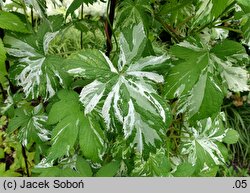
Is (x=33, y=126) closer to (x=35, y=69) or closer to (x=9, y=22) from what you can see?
(x=35, y=69)

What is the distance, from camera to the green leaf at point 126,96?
839 millimetres

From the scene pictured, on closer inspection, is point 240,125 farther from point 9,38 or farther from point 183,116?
point 9,38

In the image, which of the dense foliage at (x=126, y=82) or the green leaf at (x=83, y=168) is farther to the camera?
the green leaf at (x=83, y=168)

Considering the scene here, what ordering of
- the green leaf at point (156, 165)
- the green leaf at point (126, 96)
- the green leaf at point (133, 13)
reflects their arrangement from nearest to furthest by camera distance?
the green leaf at point (126, 96) → the green leaf at point (133, 13) → the green leaf at point (156, 165)

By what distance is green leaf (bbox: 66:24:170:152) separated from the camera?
2.75 feet

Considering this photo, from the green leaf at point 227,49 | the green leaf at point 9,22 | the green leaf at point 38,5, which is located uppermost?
the green leaf at point 38,5

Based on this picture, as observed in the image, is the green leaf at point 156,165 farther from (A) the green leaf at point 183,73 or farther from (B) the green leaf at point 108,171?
(A) the green leaf at point 183,73

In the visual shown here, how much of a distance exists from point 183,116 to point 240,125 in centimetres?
150

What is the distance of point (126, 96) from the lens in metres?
0.84

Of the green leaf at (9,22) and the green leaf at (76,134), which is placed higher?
the green leaf at (9,22)

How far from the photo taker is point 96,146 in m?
0.92

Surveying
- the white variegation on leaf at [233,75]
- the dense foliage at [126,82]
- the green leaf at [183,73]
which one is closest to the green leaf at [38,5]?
the dense foliage at [126,82]

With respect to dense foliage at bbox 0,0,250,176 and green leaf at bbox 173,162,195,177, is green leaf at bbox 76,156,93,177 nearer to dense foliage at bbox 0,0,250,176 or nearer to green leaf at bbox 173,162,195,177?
dense foliage at bbox 0,0,250,176
